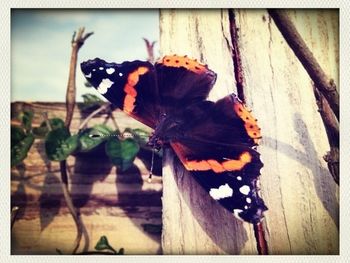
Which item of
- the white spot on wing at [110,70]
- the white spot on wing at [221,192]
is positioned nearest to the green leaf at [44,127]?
the white spot on wing at [110,70]

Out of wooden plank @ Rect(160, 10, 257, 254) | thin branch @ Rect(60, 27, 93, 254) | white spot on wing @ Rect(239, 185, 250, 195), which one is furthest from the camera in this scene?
thin branch @ Rect(60, 27, 93, 254)

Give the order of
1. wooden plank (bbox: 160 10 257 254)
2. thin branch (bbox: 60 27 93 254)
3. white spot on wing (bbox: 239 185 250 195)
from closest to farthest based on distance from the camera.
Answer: white spot on wing (bbox: 239 185 250 195) → wooden plank (bbox: 160 10 257 254) → thin branch (bbox: 60 27 93 254)

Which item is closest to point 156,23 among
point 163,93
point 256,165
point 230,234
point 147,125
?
point 163,93

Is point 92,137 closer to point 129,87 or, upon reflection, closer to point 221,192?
point 129,87

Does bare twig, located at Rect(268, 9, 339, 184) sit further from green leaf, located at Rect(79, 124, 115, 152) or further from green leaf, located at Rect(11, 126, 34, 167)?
green leaf, located at Rect(11, 126, 34, 167)

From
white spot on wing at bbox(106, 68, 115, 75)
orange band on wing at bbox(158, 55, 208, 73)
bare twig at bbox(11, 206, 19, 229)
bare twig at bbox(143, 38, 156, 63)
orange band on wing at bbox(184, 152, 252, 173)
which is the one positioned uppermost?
bare twig at bbox(143, 38, 156, 63)

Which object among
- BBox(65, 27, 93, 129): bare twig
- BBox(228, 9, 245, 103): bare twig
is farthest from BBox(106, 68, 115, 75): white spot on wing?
BBox(228, 9, 245, 103): bare twig
